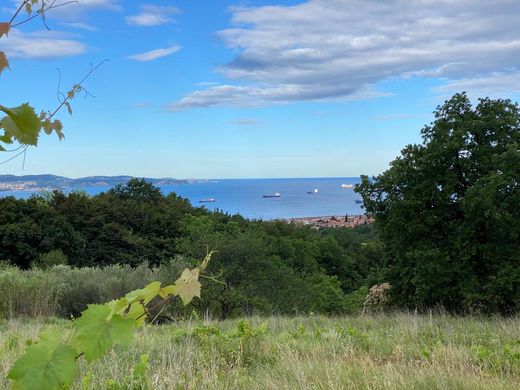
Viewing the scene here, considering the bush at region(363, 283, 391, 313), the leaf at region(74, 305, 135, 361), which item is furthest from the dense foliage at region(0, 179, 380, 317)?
the bush at region(363, 283, 391, 313)

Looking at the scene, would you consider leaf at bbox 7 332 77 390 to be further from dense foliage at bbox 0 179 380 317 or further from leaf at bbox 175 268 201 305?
dense foliage at bbox 0 179 380 317

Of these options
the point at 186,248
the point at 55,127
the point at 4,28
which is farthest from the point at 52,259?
the point at 4,28

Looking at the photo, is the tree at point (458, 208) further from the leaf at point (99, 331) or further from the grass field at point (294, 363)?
the leaf at point (99, 331)

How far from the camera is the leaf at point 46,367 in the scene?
111 cm

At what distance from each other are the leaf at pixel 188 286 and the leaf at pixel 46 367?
0.28 metres

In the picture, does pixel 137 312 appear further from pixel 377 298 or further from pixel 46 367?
pixel 377 298

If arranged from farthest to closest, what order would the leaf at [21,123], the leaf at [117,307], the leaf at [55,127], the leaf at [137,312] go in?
the leaf at [55,127]
the leaf at [137,312]
the leaf at [117,307]
the leaf at [21,123]

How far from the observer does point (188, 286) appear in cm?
130

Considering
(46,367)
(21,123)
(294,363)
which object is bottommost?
(294,363)

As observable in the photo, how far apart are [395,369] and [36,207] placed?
30213mm

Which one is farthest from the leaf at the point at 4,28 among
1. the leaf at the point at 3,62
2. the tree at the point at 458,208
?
the tree at the point at 458,208

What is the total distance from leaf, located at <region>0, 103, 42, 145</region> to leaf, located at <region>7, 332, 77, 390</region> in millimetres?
465

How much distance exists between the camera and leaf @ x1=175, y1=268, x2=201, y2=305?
1.27 metres

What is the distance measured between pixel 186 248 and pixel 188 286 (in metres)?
13.9
